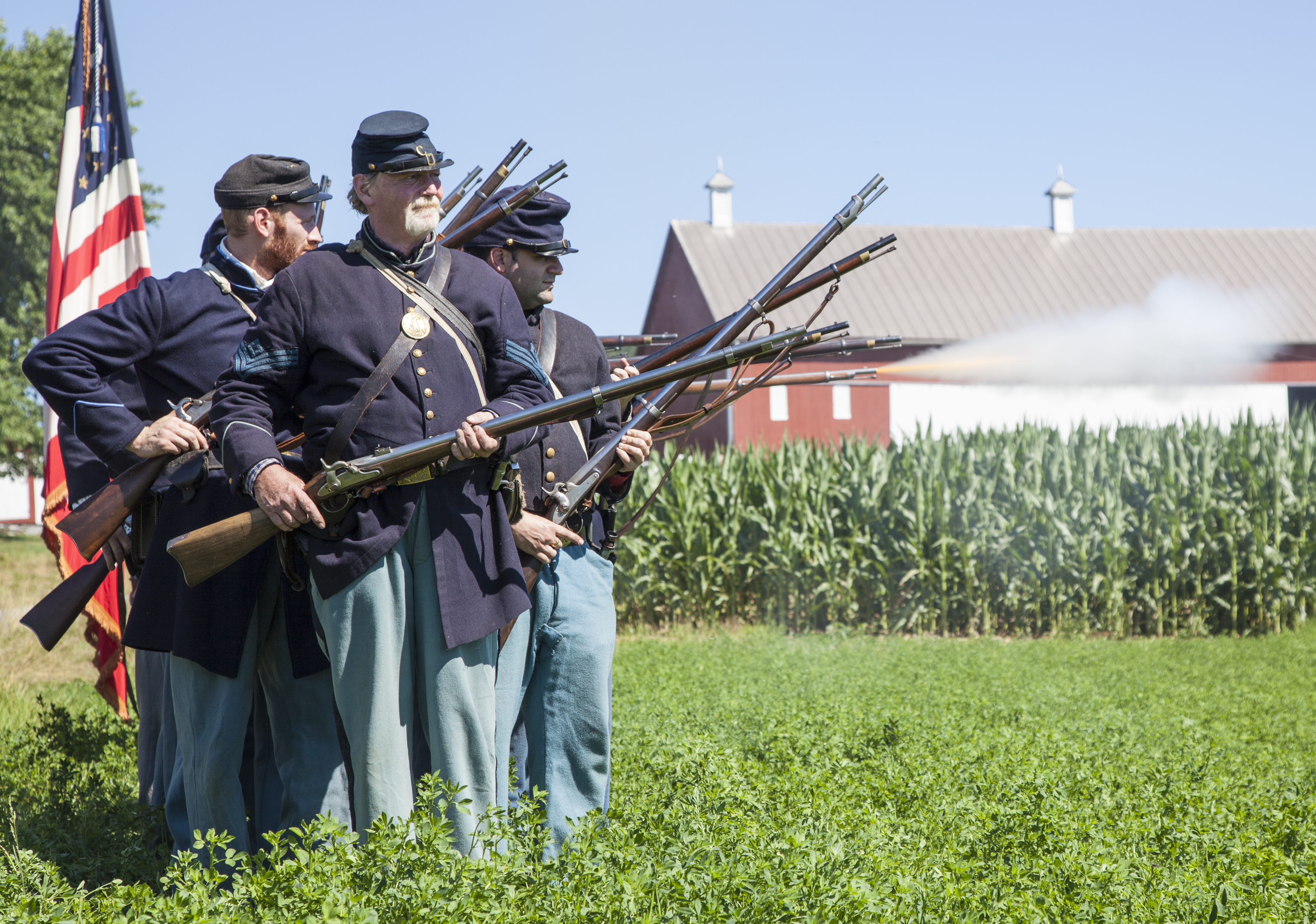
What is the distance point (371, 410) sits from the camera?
340 cm

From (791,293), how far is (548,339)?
1144 mm

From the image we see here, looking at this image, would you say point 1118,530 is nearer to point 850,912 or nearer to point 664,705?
point 664,705

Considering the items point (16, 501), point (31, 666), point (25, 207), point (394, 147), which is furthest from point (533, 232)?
point (16, 501)

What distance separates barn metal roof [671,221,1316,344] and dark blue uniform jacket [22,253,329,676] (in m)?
24.2

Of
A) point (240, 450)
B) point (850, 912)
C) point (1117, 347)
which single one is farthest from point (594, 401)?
point (1117, 347)

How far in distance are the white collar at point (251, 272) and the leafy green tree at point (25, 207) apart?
32708 mm

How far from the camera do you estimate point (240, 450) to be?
10.8 feet

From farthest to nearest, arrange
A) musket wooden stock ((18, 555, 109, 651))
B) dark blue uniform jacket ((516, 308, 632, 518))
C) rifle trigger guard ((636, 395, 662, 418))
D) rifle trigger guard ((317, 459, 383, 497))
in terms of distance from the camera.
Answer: rifle trigger guard ((636, 395, 662, 418)), musket wooden stock ((18, 555, 109, 651)), dark blue uniform jacket ((516, 308, 632, 518)), rifle trigger guard ((317, 459, 383, 497))

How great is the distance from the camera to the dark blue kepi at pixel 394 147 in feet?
11.4

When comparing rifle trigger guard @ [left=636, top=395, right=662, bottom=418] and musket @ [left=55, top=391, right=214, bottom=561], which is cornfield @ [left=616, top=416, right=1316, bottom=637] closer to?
rifle trigger guard @ [left=636, top=395, right=662, bottom=418]

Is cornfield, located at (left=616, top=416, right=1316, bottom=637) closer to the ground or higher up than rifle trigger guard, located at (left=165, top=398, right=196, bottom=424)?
closer to the ground

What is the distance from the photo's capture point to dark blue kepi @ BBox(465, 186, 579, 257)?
4.44 metres

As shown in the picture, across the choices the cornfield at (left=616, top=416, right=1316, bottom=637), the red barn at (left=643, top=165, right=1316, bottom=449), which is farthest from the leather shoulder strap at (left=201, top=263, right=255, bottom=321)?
the red barn at (left=643, top=165, right=1316, bottom=449)

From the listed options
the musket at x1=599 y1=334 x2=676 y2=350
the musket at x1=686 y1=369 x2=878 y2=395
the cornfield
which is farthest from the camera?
the cornfield
